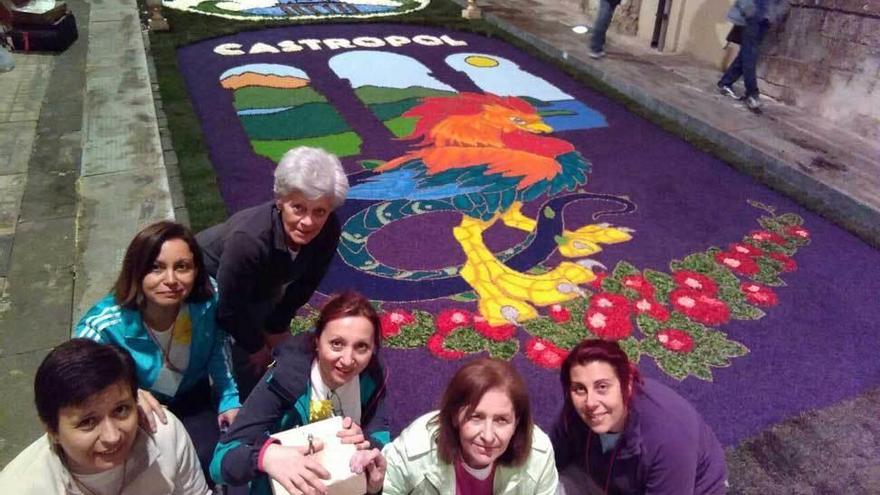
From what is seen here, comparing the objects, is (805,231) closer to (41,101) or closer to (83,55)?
(41,101)

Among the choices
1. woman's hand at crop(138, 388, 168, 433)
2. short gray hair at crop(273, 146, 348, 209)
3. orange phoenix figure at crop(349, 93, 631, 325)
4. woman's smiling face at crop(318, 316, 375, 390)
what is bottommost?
orange phoenix figure at crop(349, 93, 631, 325)

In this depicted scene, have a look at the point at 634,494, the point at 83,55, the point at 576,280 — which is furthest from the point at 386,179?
the point at 83,55

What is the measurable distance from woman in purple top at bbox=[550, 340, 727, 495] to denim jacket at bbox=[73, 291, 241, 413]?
1.26 m

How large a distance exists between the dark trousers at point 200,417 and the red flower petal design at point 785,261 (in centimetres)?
350

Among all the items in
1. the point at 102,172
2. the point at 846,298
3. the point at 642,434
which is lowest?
the point at 846,298

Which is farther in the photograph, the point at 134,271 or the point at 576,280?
the point at 576,280

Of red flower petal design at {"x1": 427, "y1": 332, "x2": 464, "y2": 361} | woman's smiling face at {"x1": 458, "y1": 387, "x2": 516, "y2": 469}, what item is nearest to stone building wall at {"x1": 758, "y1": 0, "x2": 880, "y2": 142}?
red flower petal design at {"x1": 427, "y1": 332, "x2": 464, "y2": 361}

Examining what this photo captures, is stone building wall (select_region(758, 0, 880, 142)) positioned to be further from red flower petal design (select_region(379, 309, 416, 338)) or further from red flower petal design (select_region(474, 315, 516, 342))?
red flower petal design (select_region(379, 309, 416, 338))

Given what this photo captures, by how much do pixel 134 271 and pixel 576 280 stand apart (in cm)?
260

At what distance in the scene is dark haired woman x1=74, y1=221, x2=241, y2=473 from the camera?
211 centimetres

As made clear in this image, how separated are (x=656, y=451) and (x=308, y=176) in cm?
142

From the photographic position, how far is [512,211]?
4680 mm

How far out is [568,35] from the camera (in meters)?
8.77

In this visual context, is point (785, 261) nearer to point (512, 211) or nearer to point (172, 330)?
point (512, 211)
